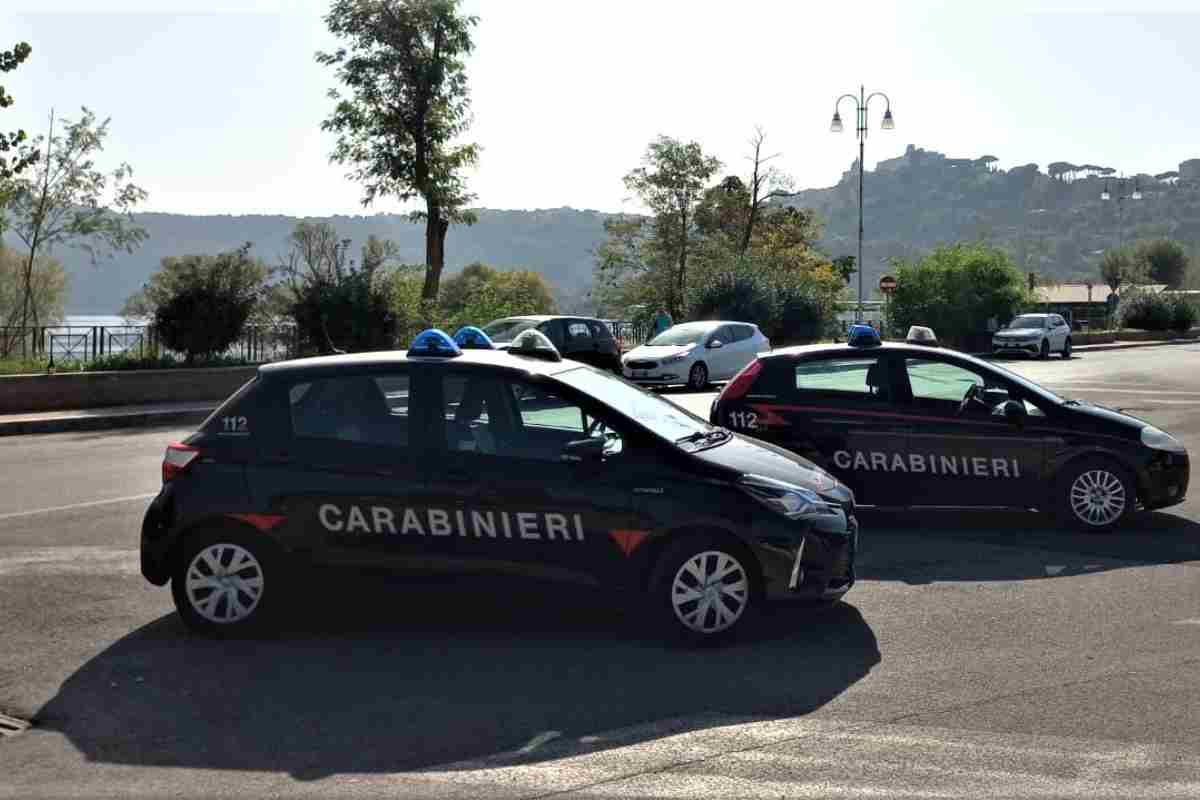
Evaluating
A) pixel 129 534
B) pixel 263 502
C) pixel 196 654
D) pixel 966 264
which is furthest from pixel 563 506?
pixel 966 264

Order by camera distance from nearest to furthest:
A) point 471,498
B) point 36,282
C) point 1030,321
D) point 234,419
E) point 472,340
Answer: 1. point 471,498
2. point 234,419
3. point 472,340
4. point 1030,321
5. point 36,282

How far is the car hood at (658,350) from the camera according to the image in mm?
28047

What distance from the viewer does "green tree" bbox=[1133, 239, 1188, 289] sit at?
13025cm

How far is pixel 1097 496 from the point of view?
33.4 ft

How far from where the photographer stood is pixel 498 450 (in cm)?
687

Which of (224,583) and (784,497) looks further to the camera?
(224,583)

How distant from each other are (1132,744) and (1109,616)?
2354 millimetres

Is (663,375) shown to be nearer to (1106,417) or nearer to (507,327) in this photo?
(507,327)

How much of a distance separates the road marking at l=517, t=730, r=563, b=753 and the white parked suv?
43623mm

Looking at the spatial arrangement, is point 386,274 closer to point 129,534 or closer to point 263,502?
point 129,534

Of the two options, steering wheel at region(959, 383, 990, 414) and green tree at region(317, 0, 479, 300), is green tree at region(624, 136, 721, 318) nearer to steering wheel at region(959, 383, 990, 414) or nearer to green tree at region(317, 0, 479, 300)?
green tree at region(317, 0, 479, 300)

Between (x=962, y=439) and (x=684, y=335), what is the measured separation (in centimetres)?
1925

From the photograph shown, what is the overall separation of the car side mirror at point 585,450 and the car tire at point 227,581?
1.66 metres

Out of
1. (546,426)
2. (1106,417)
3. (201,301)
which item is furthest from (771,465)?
(201,301)
